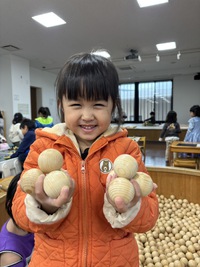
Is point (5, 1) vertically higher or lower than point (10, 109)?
higher

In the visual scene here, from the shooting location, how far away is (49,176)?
0.53 metres

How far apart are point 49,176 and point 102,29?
4.36 metres

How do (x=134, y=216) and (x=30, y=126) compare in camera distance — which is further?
(x=30, y=126)

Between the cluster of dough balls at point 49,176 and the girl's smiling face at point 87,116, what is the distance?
125 millimetres

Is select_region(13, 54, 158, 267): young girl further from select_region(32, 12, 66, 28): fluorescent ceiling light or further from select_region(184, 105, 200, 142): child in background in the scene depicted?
select_region(184, 105, 200, 142): child in background

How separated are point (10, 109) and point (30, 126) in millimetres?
3178

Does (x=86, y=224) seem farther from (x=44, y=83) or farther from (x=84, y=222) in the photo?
(x=44, y=83)

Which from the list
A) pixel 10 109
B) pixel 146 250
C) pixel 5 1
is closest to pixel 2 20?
pixel 5 1

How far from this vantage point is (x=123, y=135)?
29.8 inches

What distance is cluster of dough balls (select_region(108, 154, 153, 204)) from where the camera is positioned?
0.50 m

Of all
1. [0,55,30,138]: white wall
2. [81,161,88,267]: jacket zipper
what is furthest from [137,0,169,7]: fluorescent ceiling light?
[0,55,30,138]: white wall

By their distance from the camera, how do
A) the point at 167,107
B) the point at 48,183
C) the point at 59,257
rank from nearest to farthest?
the point at 48,183
the point at 59,257
the point at 167,107

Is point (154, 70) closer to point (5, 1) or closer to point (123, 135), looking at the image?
point (5, 1)

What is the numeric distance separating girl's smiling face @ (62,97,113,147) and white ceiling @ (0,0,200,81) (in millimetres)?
3180
